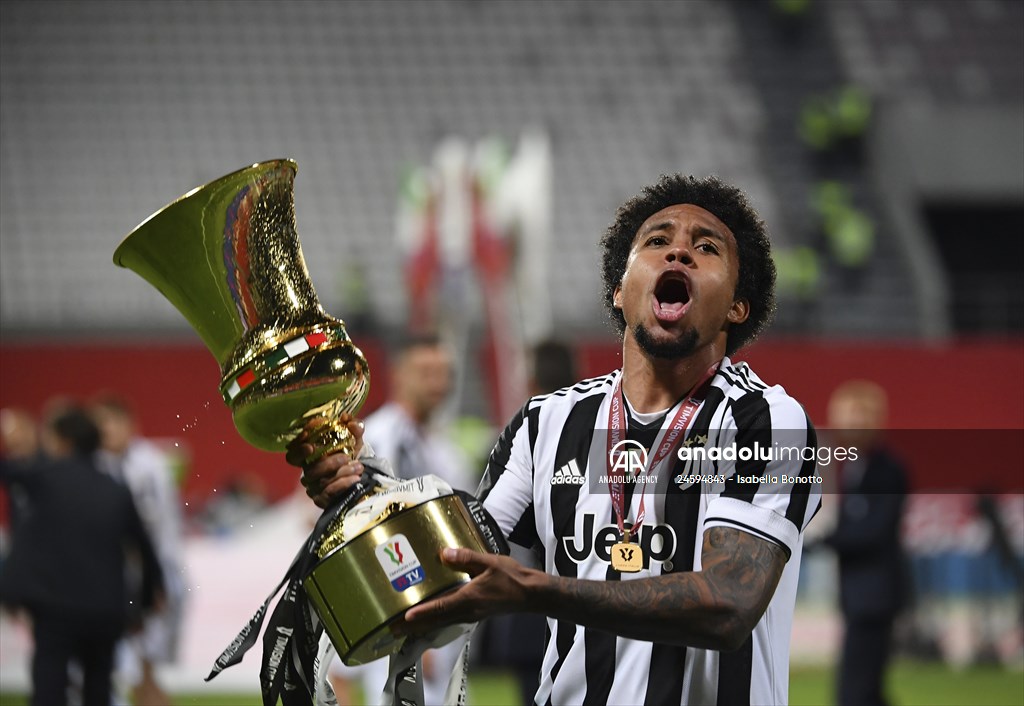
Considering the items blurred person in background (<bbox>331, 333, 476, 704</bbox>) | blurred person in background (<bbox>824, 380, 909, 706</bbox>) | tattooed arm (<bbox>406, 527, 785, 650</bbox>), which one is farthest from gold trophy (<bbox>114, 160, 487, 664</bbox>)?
Answer: blurred person in background (<bbox>824, 380, 909, 706</bbox>)

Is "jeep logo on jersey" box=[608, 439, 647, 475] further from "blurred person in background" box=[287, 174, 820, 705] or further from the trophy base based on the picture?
the trophy base

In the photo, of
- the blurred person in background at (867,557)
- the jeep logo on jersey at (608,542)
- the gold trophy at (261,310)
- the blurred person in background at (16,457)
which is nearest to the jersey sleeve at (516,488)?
the jeep logo on jersey at (608,542)

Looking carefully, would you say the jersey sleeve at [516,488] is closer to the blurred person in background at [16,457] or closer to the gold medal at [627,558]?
the gold medal at [627,558]

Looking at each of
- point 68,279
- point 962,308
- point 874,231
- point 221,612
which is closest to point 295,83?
point 68,279

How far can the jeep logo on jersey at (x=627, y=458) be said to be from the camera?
220 centimetres

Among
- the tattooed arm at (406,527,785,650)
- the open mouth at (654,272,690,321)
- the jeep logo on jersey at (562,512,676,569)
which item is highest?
the open mouth at (654,272,690,321)

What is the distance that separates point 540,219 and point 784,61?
215 inches

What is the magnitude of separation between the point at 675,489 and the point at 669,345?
0.74 ft

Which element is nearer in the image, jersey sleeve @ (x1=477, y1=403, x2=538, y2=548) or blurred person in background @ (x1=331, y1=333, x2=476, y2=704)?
jersey sleeve @ (x1=477, y1=403, x2=538, y2=548)

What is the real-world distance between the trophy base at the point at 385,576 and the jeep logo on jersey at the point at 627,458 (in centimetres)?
28

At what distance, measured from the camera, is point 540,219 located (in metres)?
11.3

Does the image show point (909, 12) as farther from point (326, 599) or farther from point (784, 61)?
point (326, 599)

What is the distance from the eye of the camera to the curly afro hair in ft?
7.73

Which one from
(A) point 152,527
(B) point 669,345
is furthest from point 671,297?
(A) point 152,527
